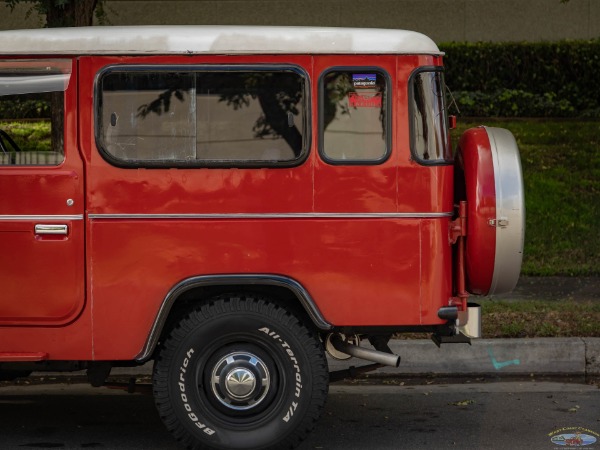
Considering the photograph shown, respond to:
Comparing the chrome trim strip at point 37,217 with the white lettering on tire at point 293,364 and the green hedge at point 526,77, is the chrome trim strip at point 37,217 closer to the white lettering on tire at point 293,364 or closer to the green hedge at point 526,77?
the white lettering on tire at point 293,364

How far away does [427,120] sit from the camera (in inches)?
245

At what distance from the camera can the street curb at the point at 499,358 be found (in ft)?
27.1

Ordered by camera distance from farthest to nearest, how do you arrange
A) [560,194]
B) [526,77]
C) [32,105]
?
[526,77] < [560,194] < [32,105]

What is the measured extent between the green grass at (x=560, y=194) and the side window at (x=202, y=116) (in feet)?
19.0

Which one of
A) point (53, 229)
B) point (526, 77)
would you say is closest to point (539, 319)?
point (53, 229)

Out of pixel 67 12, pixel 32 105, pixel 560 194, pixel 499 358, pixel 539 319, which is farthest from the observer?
pixel 560 194

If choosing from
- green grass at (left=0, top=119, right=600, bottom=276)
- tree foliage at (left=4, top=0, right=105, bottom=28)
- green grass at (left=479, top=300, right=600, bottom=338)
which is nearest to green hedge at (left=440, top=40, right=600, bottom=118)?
green grass at (left=0, top=119, right=600, bottom=276)

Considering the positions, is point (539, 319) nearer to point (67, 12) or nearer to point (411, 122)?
point (411, 122)

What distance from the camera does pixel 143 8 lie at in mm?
17547

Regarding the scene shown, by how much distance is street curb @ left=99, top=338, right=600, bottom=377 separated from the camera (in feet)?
27.1

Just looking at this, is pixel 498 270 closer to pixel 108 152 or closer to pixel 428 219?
pixel 428 219

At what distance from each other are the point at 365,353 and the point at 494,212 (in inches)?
44.3

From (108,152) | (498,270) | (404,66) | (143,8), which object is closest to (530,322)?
(498,270)

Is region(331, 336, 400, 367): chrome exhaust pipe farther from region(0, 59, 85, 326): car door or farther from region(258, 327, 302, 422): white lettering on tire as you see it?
region(0, 59, 85, 326): car door
